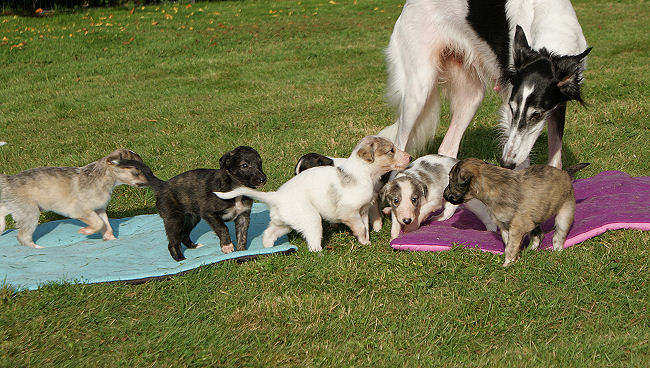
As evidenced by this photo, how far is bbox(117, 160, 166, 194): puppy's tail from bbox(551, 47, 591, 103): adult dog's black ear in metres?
3.49

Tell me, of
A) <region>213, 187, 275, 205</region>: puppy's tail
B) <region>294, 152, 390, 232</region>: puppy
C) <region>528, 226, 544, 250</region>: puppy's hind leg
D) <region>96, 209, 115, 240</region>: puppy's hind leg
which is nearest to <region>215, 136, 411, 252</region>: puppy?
<region>213, 187, 275, 205</region>: puppy's tail

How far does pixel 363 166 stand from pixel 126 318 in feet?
7.62

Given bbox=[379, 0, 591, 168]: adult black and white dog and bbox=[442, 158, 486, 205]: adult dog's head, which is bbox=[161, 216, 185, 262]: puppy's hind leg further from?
bbox=[379, 0, 591, 168]: adult black and white dog

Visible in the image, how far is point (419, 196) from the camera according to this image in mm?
5730

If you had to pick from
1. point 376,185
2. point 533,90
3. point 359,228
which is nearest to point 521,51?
point 533,90

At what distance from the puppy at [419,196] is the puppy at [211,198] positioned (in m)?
1.18

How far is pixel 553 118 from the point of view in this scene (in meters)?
6.27

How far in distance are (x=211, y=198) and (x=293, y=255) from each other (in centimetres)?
86

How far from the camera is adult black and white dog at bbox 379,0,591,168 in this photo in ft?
18.4

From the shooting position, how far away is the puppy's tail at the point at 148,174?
5.57 metres

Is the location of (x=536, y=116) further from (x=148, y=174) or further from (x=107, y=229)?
(x=107, y=229)

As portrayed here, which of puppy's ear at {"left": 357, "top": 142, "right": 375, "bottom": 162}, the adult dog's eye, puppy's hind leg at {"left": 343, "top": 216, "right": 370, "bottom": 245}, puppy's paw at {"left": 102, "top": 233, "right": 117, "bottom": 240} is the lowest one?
puppy's paw at {"left": 102, "top": 233, "right": 117, "bottom": 240}

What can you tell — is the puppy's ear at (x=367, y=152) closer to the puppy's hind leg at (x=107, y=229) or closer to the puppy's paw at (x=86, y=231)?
the puppy's hind leg at (x=107, y=229)

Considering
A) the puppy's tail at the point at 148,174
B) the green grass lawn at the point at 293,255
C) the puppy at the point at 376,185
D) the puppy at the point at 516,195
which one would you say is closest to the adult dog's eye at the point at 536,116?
the puppy at the point at 516,195
